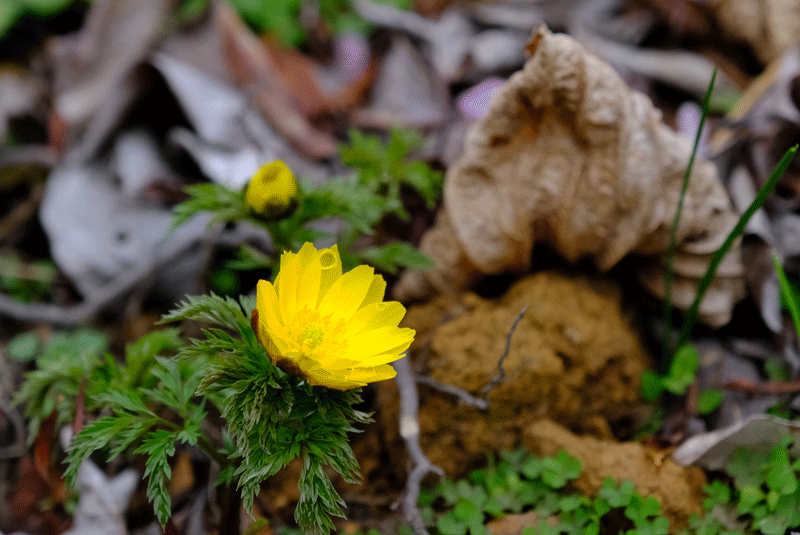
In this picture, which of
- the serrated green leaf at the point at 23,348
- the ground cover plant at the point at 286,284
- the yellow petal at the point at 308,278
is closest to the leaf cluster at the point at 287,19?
the ground cover plant at the point at 286,284

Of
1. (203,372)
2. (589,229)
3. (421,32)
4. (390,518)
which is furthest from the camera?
(421,32)

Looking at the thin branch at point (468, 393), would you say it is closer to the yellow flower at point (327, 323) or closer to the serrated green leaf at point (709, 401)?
the yellow flower at point (327, 323)

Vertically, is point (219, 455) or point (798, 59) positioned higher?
point (798, 59)

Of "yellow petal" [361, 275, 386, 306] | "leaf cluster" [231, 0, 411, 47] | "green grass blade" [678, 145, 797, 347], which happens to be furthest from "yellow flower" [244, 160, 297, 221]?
"leaf cluster" [231, 0, 411, 47]

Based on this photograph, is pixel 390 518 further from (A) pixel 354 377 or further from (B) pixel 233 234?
(B) pixel 233 234

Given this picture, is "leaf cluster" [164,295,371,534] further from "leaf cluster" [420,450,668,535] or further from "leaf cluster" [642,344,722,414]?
"leaf cluster" [642,344,722,414]

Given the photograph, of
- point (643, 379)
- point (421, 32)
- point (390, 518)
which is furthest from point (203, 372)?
→ point (421, 32)

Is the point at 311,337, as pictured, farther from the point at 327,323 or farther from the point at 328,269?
the point at 328,269

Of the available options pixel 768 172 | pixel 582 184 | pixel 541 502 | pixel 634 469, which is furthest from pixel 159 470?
pixel 768 172
